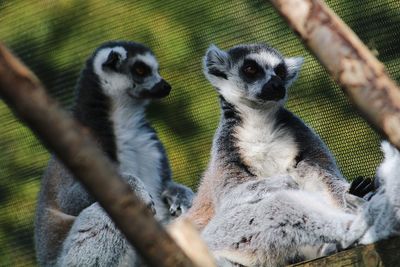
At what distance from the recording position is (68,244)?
382 cm

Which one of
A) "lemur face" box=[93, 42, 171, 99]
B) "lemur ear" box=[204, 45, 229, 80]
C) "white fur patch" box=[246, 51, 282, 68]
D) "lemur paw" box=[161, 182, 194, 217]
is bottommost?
"lemur paw" box=[161, 182, 194, 217]

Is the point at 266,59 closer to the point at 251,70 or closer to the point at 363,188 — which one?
the point at 251,70

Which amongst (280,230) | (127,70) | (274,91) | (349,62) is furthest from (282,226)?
(127,70)

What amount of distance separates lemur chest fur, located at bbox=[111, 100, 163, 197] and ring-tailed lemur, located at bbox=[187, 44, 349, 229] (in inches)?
19.1

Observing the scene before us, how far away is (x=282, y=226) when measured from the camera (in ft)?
9.95

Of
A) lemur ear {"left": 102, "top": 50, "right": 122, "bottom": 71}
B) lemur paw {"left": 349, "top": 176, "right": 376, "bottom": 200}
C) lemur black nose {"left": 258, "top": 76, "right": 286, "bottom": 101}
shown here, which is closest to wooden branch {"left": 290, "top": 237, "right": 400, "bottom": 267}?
lemur paw {"left": 349, "top": 176, "right": 376, "bottom": 200}

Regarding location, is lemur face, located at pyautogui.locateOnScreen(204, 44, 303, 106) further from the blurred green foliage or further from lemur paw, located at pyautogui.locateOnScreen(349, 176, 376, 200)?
lemur paw, located at pyautogui.locateOnScreen(349, 176, 376, 200)

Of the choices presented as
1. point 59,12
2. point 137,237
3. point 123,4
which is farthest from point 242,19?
point 137,237

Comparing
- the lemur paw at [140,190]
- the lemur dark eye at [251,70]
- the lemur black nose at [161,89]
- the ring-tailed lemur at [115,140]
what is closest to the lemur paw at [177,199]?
the ring-tailed lemur at [115,140]

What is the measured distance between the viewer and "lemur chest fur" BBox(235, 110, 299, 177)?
3479mm

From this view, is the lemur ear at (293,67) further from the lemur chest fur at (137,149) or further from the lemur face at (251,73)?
the lemur chest fur at (137,149)

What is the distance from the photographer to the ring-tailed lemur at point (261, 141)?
3426 mm

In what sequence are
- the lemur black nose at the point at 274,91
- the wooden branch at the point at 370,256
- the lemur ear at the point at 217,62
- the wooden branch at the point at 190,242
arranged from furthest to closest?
the lemur ear at the point at 217,62, the lemur black nose at the point at 274,91, the wooden branch at the point at 370,256, the wooden branch at the point at 190,242

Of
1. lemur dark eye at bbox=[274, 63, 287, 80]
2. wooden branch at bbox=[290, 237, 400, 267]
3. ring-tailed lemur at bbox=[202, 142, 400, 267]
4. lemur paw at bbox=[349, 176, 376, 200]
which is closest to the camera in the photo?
wooden branch at bbox=[290, 237, 400, 267]
